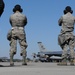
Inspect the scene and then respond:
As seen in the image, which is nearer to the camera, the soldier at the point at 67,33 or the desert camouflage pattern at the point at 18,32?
the desert camouflage pattern at the point at 18,32

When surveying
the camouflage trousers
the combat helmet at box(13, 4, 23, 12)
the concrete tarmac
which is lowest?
the concrete tarmac

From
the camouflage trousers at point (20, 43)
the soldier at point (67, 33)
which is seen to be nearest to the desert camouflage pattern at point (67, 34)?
the soldier at point (67, 33)

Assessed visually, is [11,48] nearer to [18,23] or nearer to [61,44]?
[18,23]

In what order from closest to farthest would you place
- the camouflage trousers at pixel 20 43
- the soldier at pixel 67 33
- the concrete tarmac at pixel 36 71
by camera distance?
1. the concrete tarmac at pixel 36 71
2. the camouflage trousers at pixel 20 43
3. the soldier at pixel 67 33

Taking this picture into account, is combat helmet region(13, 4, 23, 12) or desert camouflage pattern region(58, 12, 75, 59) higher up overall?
combat helmet region(13, 4, 23, 12)

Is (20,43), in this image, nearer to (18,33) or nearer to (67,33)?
(18,33)

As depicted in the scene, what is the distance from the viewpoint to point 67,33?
12.3 meters

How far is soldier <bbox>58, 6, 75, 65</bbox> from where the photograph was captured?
1214 centimetres

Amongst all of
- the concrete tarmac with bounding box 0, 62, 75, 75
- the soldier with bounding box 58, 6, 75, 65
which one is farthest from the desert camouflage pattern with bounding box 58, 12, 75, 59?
the concrete tarmac with bounding box 0, 62, 75, 75

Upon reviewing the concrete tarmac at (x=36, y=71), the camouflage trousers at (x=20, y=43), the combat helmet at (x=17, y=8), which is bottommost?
the concrete tarmac at (x=36, y=71)

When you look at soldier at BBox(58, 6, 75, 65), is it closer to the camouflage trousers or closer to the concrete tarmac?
the camouflage trousers

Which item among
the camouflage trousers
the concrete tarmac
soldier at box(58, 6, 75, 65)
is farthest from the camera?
soldier at box(58, 6, 75, 65)

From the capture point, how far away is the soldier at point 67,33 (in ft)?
39.8

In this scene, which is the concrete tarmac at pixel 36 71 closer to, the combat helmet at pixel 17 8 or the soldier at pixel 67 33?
the soldier at pixel 67 33
